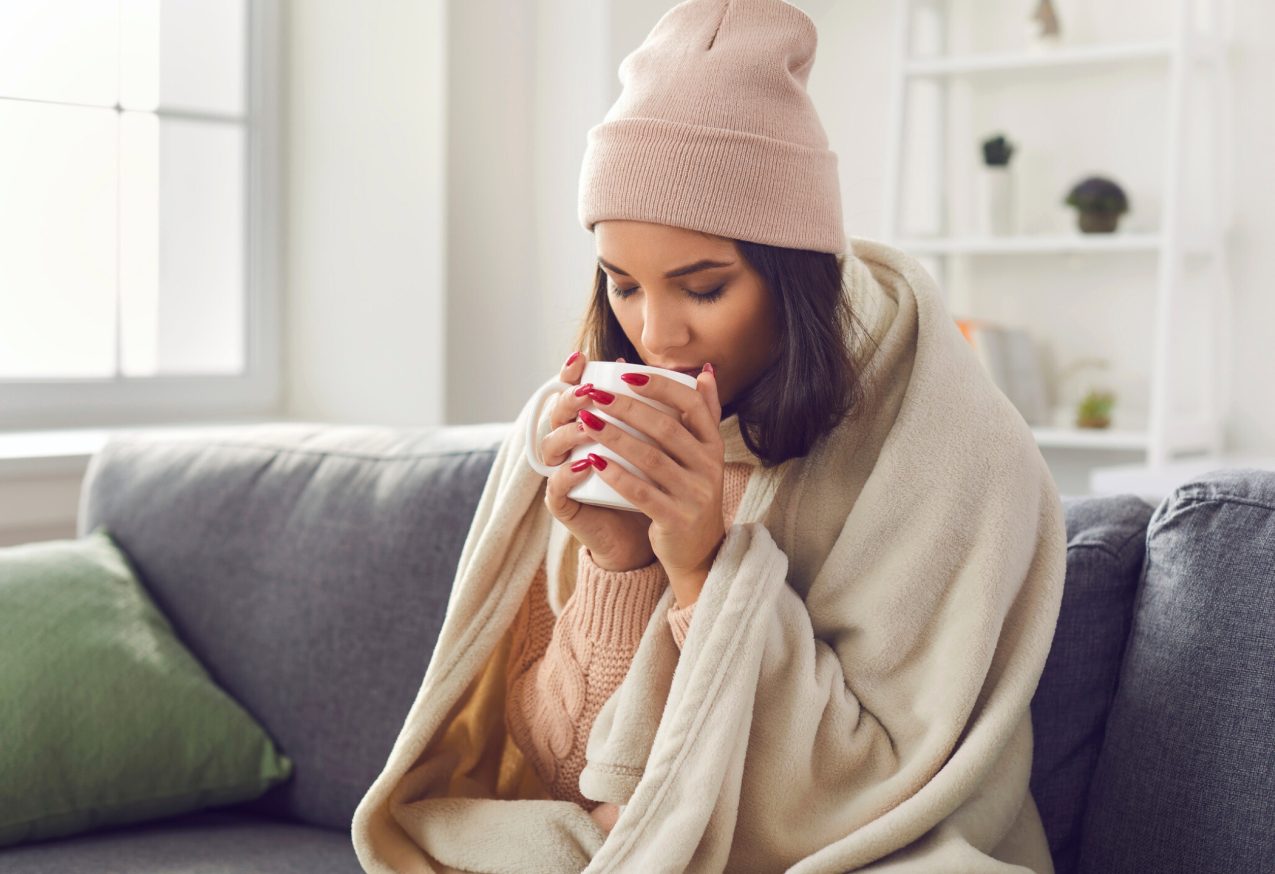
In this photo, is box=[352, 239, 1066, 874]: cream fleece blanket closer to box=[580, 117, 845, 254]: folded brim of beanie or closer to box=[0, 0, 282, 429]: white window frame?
box=[580, 117, 845, 254]: folded brim of beanie

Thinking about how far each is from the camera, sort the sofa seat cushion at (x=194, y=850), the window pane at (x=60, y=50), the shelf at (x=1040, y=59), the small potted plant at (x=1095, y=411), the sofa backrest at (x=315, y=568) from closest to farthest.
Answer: the sofa seat cushion at (x=194, y=850), the sofa backrest at (x=315, y=568), the window pane at (x=60, y=50), the shelf at (x=1040, y=59), the small potted plant at (x=1095, y=411)

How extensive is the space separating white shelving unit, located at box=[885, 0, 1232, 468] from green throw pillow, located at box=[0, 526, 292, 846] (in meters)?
1.96

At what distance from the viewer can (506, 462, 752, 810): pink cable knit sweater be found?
1224 mm

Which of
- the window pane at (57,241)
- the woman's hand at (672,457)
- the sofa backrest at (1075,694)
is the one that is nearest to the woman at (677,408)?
the woman's hand at (672,457)

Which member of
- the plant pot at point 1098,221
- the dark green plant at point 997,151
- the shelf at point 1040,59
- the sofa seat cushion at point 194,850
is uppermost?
the shelf at point 1040,59

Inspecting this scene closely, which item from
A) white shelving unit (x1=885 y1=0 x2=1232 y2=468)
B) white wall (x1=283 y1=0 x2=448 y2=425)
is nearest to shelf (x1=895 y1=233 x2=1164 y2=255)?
white shelving unit (x1=885 y1=0 x2=1232 y2=468)

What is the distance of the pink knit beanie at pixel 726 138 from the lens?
1.14m

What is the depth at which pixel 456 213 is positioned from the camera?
2648 mm

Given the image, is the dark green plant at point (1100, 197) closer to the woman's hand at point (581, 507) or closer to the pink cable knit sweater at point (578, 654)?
the pink cable knit sweater at point (578, 654)

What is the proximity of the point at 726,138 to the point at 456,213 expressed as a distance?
158 cm

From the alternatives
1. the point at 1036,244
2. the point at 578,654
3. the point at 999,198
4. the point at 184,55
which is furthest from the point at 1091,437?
the point at 184,55

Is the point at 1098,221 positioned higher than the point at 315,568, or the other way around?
the point at 1098,221

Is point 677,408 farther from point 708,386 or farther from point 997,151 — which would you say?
point 997,151

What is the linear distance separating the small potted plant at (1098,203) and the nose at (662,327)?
2138 mm
